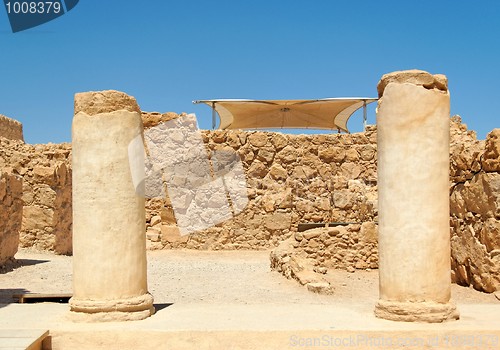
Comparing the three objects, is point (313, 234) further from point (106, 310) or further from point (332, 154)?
point (106, 310)

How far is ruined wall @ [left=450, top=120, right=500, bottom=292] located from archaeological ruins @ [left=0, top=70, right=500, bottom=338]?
2cm

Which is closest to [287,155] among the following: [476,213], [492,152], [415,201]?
[476,213]

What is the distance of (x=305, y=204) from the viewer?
13867 millimetres

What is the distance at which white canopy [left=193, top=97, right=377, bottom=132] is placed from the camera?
16547mm

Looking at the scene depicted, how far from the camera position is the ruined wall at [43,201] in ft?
40.3

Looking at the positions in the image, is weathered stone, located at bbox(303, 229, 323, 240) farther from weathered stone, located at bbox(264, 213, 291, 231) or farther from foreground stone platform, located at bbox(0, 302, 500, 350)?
foreground stone platform, located at bbox(0, 302, 500, 350)

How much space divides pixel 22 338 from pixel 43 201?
8.27 m

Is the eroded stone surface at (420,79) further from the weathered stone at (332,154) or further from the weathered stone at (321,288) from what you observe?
the weathered stone at (332,154)

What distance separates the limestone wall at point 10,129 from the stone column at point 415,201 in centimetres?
1224

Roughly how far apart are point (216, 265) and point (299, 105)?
7.22 m

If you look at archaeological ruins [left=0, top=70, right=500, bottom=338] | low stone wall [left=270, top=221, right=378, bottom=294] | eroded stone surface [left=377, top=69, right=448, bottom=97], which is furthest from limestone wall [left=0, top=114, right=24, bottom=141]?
eroded stone surface [left=377, top=69, right=448, bottom=97]

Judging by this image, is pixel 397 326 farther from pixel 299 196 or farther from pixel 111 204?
pixel 299 196

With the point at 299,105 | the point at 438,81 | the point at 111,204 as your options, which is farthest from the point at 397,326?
the point at 299,105

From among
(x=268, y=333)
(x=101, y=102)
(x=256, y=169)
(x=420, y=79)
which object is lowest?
(x=268, y=333)
